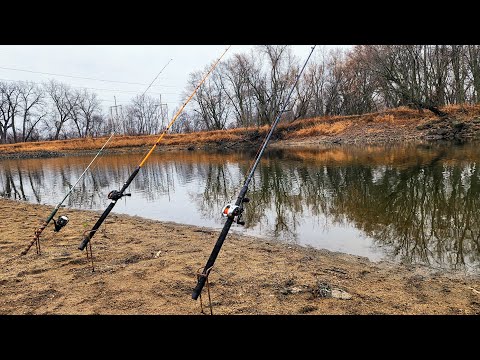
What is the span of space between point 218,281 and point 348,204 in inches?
241

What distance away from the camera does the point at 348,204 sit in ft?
31.3

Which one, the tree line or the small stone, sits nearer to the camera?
the small stone

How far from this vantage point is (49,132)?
87.9m

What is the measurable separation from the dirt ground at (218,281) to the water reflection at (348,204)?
37.7 inches

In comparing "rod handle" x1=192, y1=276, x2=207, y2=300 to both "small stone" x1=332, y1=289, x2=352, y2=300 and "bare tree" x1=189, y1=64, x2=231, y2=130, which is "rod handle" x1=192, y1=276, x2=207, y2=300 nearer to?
"small stone" x1=332, y1=289, x2=352, y2=300

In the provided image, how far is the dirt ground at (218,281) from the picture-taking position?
3.81 metres

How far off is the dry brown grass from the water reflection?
19.1m

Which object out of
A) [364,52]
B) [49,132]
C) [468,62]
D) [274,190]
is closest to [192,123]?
[49,132]

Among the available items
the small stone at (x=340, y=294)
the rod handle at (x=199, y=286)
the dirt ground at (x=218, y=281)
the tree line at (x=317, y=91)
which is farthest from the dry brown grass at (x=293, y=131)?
the rod handle at (x=199, y=286)

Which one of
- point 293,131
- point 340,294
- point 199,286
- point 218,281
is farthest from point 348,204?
point 293,131

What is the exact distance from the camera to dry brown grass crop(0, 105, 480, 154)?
3375 centimetres

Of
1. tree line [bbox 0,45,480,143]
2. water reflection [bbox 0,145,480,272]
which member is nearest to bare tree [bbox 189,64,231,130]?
tree line [bbox 0,45,480,143]
